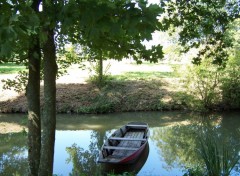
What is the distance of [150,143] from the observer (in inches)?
496

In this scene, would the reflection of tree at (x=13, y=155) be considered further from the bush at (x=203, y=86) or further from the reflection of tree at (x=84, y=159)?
the bush at (x=203, y=86)

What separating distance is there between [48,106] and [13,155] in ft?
23.3

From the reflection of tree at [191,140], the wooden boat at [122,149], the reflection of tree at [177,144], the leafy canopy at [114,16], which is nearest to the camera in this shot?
the leafy canopy at [114,16]

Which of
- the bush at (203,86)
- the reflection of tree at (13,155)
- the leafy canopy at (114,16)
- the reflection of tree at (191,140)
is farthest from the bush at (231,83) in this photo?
the leafy canopy at (114,16)

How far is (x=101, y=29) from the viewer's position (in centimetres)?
229

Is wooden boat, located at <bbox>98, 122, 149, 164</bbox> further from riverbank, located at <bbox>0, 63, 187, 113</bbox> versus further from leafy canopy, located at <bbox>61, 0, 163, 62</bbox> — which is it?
leafy canopy, located at <bbox>61, 0, 163, 62</bbox>

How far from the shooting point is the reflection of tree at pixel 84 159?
360 inches

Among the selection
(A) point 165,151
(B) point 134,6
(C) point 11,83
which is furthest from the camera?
(A) point 165,151

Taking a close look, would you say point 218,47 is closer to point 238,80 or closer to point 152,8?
point 152,8

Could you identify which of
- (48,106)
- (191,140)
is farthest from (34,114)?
(191,140)

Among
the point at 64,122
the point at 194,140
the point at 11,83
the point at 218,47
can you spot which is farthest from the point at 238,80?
the point at 11,83

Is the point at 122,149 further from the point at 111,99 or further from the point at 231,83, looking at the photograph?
the point at 231,83

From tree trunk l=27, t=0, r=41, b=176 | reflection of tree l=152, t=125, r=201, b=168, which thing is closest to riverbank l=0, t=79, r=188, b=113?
reflection of tree l=152, t=125, r=201, b=168

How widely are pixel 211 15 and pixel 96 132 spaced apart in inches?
399
